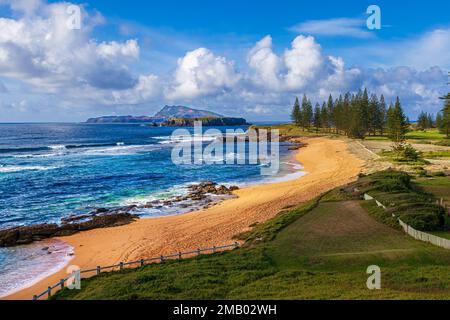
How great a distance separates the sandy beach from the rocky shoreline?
1.28m

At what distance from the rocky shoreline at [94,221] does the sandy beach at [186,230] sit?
128 centimetres

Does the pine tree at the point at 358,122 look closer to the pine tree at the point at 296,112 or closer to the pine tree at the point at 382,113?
the pine tree at the point at 382,113

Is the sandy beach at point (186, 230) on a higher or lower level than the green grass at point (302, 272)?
lower

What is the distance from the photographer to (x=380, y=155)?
62.0 metres

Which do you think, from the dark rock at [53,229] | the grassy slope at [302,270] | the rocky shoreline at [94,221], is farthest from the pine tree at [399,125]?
the dark rock at [53,229]

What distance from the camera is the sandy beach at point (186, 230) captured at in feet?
75.8

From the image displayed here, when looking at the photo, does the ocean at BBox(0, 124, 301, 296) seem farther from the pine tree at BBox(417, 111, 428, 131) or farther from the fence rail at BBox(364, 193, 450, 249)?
the pine tree at BBox(417, 111, 428, 131)

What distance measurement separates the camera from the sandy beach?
910 inches

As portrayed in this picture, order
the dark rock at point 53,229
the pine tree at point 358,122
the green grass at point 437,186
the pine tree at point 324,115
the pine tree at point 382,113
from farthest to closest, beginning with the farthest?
the pine tree at point 324,115, the pine tree at point 382,113, the pine tree at point 358,122, the green grass at point 437,186, the dark rock at point 53,229

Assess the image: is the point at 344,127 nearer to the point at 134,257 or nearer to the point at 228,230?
Answer: the point at 228,230

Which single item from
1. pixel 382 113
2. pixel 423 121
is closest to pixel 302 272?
pixel 382 113

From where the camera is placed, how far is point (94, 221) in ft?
101

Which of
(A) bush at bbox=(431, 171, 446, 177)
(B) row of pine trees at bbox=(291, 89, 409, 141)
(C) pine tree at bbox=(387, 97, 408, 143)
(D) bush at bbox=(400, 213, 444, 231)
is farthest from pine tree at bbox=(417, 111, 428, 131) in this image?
(D) bush at bbox=(400, 213, 444, 231)
